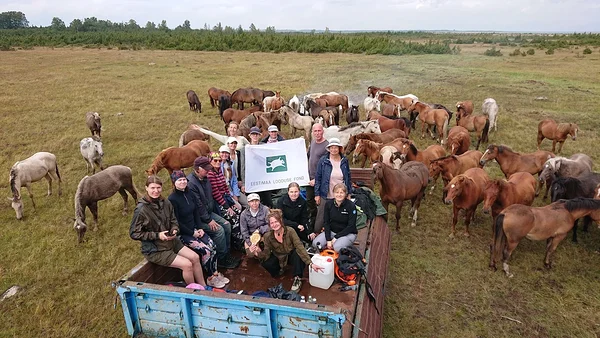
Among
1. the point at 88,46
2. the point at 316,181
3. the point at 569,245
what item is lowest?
the point at 569,245

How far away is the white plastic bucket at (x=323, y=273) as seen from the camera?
450cm

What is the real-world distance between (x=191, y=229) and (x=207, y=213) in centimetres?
42

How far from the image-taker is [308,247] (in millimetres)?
5426

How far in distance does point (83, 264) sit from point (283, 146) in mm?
4035

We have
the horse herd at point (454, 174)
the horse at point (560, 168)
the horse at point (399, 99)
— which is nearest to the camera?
the horse herd at point (454, 174)

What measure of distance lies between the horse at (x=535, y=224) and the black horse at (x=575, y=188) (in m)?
1.03

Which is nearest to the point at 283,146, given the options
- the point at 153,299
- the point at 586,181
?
the point at 153,299

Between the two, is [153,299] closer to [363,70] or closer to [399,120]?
[399,120]

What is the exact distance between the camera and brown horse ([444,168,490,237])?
22.7 feet

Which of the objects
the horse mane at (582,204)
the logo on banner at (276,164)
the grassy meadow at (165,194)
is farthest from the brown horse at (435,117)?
the logo on banner at (276,164)

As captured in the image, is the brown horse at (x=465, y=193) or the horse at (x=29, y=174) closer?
the brown horse at (x=465, y=193)

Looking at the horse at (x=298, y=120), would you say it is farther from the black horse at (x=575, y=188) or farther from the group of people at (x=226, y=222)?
the black horse at (x=575, y=188)

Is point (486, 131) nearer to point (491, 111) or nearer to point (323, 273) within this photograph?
point (491, 111)

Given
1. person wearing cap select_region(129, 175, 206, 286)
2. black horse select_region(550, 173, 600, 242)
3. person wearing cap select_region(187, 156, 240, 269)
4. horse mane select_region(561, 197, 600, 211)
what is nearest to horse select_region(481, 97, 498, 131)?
black horse select_region(550, 173, 600, 242)
